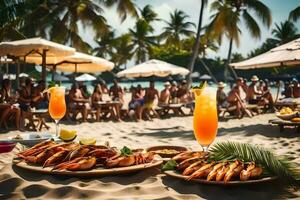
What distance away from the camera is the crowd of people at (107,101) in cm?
827

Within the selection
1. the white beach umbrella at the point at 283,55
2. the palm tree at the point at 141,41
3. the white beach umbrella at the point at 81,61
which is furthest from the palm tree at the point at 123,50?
the white beach umbrella at the point at 283,55

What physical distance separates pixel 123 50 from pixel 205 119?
129 ft

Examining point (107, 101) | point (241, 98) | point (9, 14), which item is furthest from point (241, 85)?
point (9, 14)

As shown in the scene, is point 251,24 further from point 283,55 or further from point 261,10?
point 283,55

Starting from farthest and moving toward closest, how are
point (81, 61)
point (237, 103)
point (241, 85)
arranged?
1. point (81, 61)
2. point (241, 85)
3. point (237, 103)

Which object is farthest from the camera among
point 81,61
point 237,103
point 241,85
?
point 81,61

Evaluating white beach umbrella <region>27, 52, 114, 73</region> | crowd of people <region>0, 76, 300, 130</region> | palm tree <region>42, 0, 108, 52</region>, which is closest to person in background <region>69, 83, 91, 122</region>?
crowd of people <region>0, 76, 300, 130</region>

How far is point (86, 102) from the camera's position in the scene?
10.5 metres

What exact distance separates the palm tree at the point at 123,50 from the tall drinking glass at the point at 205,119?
114 ft

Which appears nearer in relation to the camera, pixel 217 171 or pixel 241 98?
pixel 217 171

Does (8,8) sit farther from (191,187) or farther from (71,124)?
(191,187)

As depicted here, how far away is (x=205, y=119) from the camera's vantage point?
107 inches

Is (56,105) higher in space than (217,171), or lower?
higher

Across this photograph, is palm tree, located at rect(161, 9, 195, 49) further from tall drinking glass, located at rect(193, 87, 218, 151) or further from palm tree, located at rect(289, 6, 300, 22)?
tall drinking glass, located at rect(193, 87, 218, 151)
